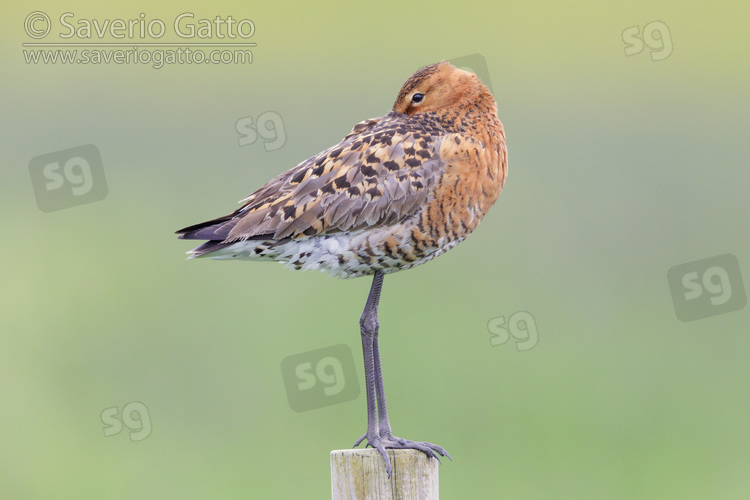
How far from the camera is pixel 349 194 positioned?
6398 mm

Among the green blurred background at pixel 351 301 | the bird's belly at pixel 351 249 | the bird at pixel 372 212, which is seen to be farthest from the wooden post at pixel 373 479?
the green blurred background at pixel 351 301

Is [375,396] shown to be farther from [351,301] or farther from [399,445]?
[351,301]

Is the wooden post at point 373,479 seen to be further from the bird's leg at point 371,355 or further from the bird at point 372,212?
the bird at point 372,212

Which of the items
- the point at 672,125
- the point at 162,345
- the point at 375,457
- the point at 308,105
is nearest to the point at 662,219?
the point at 672,125

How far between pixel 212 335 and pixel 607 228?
180 inches

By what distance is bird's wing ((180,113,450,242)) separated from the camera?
20.9ft

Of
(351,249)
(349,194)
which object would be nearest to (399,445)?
(351,249)

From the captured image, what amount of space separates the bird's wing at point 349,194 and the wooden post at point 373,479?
1.27m

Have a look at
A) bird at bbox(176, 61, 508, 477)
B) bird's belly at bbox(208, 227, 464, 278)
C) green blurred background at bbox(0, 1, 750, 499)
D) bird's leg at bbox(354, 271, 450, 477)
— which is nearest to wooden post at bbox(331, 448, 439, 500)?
bird's leg at bbox(354, 271, 450, 477)

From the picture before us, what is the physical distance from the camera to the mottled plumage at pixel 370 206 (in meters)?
6.39

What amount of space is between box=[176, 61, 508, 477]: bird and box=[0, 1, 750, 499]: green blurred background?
455 centimetres

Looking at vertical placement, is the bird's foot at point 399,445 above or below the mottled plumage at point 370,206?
below

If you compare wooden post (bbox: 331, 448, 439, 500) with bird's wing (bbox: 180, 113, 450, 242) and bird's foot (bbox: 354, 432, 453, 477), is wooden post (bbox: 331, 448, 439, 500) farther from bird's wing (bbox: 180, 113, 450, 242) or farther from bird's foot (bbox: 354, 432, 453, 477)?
bird's wing (bbox: 180, 113, 450, 242)

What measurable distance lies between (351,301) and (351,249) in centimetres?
635
